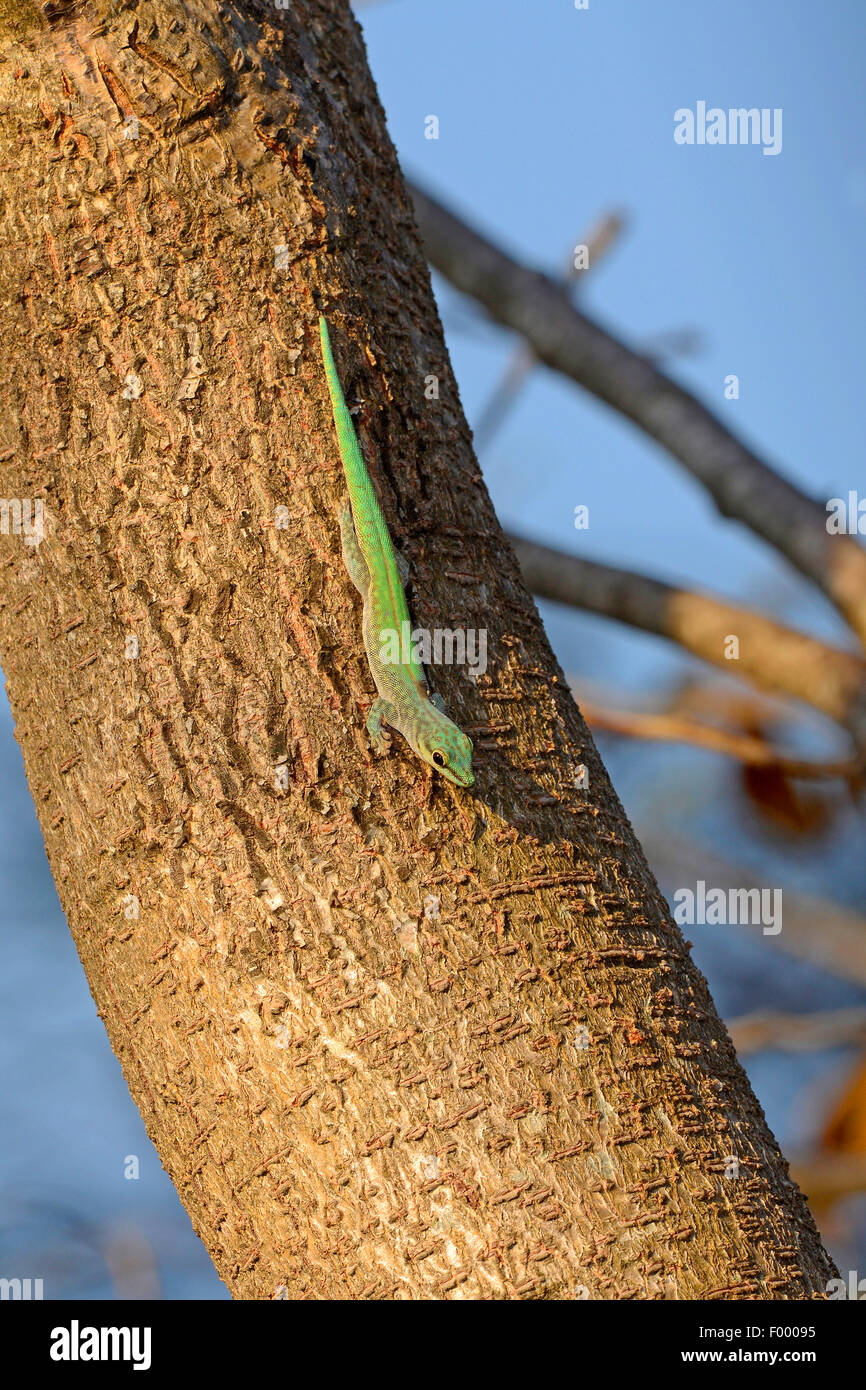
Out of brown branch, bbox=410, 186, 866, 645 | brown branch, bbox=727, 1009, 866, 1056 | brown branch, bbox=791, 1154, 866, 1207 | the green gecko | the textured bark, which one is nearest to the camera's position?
the textured bark

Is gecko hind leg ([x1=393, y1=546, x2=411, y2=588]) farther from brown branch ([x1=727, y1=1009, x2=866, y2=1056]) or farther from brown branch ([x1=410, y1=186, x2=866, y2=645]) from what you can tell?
brown branch ([x1=727, y1=1009, x2=866, y2=1056])

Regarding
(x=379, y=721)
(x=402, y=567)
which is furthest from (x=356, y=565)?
(x=379, y=721)

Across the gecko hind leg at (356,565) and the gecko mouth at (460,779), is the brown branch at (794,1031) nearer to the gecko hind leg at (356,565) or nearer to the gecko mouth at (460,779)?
the gecko mouth at (460,779)

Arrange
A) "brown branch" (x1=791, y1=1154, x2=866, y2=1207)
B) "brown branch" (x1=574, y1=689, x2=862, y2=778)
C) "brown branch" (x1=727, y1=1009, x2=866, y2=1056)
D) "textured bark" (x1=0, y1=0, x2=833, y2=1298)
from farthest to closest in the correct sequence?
"brown branch" (x1=791, y1=1154, x2=866, y2=1207) < "brown branch" (x1=727, y1=1009, x2=866, y2=1056) < "brown branch" (x1=574, y1=689, x2=862, y2=778) < "textured bark" (x1=0, y1=0, x2=833, y2=1298)

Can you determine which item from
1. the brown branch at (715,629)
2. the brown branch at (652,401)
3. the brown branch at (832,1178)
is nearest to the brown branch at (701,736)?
the brown branch at (715,629)

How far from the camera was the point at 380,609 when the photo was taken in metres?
2.52

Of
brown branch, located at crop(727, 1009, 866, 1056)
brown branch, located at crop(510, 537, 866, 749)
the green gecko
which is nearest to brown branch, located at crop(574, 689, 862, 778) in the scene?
brown branch, located at crop(510, 537, 866, 749)

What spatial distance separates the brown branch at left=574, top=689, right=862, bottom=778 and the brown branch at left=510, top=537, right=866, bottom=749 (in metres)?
0.26

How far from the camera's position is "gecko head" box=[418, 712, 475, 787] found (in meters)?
2.29

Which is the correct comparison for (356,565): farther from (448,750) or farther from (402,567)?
(448,750)

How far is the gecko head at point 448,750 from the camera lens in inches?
90.0
